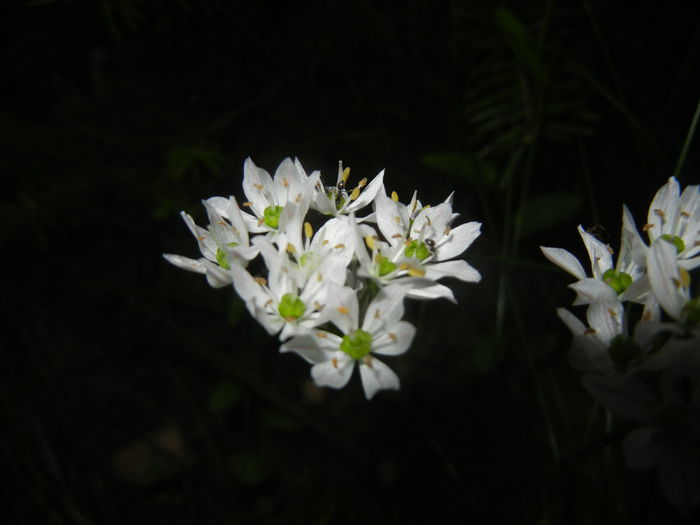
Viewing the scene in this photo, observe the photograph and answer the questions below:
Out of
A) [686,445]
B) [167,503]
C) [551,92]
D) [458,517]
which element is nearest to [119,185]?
[167,503]

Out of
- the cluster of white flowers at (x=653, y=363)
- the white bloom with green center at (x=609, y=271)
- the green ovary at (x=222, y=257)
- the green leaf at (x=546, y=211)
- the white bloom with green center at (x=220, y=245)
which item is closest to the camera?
the cluster of white flowers at (x=653, y=363)

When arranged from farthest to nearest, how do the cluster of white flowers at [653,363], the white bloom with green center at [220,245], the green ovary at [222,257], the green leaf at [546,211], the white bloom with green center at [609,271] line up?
1. the green leaf at [546,211]
2. the green ovary at [222,257]
3. the white bloom with green center at [220,245]
4. the white bloom with green center at [609,271]
5. the cluster of white flowers at [653,363]

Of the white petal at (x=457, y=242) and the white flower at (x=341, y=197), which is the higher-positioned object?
the white flower at (x=341, y=197)

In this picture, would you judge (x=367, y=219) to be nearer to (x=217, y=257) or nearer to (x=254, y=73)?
(x=217, y=257)

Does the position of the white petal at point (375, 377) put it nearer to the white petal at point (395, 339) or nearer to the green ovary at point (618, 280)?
the white petal at point (395, 339)

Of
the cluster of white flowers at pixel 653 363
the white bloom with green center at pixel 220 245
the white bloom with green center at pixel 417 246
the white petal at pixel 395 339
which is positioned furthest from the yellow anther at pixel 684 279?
the white bloom with green center at pixel 220 245

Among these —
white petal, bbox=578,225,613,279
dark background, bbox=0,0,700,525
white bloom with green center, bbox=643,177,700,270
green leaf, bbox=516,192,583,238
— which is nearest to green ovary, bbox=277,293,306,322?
white petal, bbox=578,225,613,279

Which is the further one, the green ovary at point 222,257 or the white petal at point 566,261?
the green ovary at point 222,257
